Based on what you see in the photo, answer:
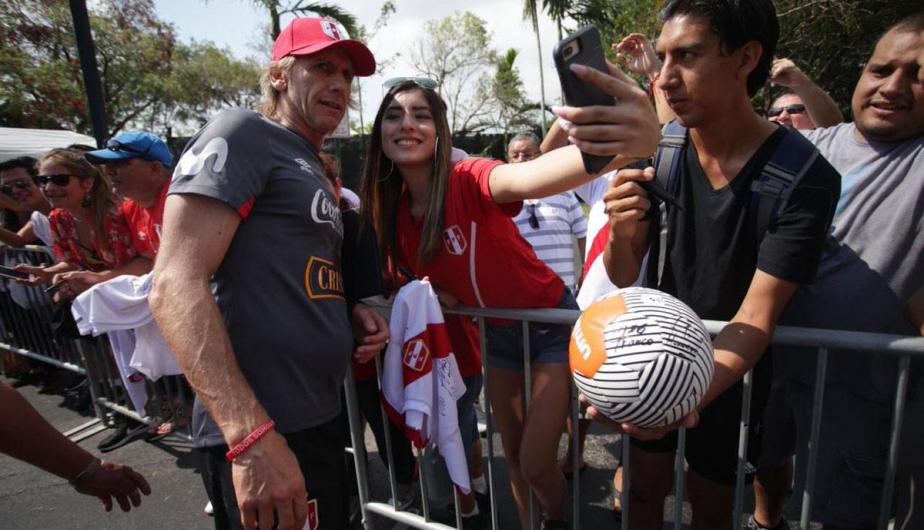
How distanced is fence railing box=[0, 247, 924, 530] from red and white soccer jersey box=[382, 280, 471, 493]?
0.18 metres

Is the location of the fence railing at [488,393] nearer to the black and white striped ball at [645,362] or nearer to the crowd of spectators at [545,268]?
the crowd of spectators at [545,268]

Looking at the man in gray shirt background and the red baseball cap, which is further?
the red baseball cap

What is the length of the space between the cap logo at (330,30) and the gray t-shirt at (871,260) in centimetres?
207

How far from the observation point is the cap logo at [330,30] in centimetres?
195

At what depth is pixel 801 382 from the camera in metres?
2.07

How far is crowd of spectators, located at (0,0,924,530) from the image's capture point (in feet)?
4.76

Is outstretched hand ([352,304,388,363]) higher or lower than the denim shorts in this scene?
higher

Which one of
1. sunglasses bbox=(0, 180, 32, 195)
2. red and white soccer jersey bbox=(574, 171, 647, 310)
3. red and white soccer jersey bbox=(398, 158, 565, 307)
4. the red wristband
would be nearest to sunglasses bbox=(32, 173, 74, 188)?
sunglasses bbox=(0, 180, 32, 195)

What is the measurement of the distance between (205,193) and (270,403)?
714mm

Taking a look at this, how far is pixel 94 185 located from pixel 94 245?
1.67 ft

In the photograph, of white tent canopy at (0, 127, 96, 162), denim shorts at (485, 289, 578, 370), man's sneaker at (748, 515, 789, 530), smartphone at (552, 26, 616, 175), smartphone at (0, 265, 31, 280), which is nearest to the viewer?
smartphone at (552, 26, 616, 175)

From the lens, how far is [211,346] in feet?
4.56

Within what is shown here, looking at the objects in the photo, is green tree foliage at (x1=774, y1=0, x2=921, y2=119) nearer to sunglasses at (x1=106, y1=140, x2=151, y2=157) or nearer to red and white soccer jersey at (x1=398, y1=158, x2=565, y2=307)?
red and white soccer jersey at (x1=398, y1=158, x2=565, y2=307)

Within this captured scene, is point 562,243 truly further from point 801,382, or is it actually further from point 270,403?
point 270,403
